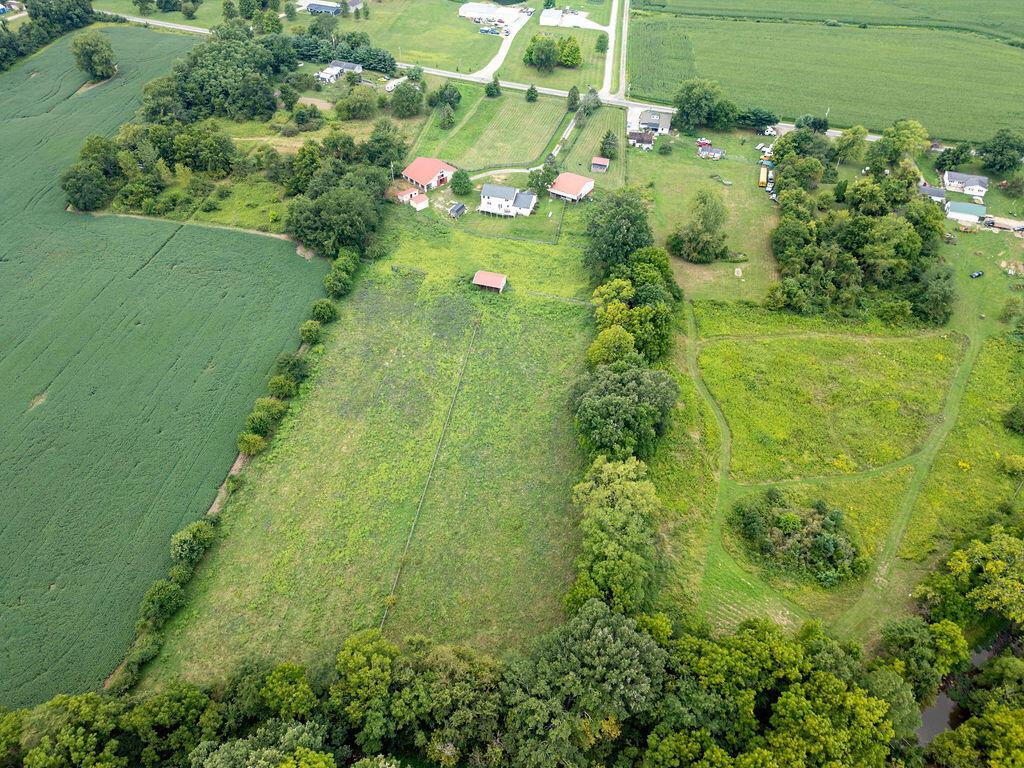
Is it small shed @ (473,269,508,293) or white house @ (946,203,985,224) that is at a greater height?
white house @ (946,203,985,224)

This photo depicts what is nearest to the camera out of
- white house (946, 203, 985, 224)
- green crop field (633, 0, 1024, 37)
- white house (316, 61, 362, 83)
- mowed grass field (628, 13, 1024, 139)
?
white house (946, 203, 985, 224)

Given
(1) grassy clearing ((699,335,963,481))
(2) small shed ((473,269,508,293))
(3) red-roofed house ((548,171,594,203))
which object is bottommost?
(1) grassy clearing ((699,335,963,481))

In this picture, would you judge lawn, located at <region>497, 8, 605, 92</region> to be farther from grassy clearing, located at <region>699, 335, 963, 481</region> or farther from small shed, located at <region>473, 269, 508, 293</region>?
grassy clearing, located at <region>699, 335, 963, 481</region>

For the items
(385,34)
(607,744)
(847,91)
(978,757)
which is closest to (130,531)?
(607,744)

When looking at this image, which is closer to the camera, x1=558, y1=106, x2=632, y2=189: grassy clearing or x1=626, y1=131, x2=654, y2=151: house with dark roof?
x1=558, y1=106, x2=632, y2=189: grassy clearing

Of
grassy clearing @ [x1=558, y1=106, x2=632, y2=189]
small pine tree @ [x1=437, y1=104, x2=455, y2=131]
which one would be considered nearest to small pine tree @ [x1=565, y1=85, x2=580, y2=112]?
grassy clearing @ [x1=558, y1=106, x2=632, y2=189]

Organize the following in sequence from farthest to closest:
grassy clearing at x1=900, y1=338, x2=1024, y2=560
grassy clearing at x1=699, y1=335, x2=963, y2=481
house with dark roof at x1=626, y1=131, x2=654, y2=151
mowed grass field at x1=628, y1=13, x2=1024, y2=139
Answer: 1. mowed grass field at x1=628, y1=13, x2=1024, y2=139
2. house with dark roof at x1=626, y1=131, x2=654, y2=151
3. grassy clearing at x1=699, y1=335, x2=963, y2=481
4. grassy clearing at x1=900, y1=338, x2=1024, y2=560
